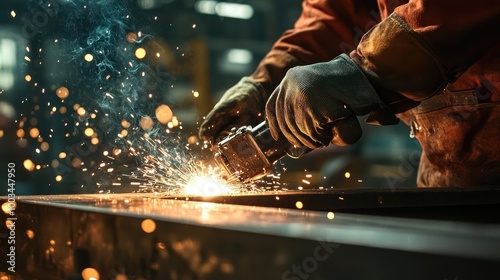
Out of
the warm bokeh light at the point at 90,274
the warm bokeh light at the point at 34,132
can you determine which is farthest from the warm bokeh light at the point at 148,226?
the warm bokeh light at the point at 34,132

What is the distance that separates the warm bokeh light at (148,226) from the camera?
0.62 metres

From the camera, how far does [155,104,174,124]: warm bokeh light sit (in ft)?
6.68

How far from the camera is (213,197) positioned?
46.1 inches

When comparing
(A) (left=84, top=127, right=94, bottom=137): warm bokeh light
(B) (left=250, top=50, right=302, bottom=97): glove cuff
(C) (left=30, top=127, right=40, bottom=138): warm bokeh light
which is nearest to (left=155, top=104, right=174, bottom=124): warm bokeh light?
(A) (left=84, top=127, right=94, bottom=137): warm bokeh light

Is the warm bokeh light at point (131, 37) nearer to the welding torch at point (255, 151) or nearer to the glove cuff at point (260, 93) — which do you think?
the glove cuff at point (260, 93)

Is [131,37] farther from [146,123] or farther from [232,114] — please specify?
[232,114]

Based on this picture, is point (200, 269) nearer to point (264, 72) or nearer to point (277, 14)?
point (264, 72)

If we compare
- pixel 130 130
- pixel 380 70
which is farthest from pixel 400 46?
pixel 130 130

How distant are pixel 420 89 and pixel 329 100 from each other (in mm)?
169

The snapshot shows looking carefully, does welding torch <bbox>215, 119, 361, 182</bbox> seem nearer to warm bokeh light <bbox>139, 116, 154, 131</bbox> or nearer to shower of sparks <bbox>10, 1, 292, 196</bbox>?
shower of sparks <bbox>10, 1, 292, 196</bbox>

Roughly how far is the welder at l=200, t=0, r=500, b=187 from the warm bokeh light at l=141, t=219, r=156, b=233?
585mm

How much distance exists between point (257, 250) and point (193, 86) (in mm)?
4456

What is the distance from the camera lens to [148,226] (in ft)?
2.04

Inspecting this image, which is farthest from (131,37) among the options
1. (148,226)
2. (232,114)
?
(148,226)
